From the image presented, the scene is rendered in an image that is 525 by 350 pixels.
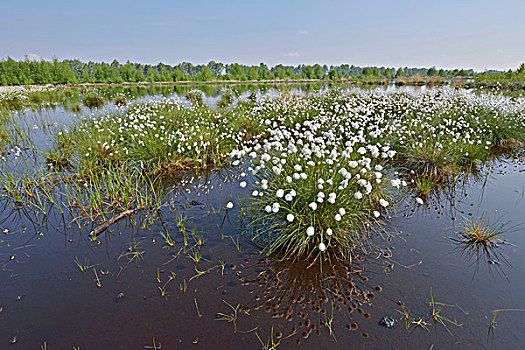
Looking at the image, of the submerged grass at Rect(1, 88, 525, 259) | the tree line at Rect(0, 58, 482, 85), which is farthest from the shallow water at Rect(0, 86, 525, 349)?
the tree line at Rect(0, 58, 482, 85)

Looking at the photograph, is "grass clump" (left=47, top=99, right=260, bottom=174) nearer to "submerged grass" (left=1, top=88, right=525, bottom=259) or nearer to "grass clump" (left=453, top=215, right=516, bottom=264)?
"submerged grass" (left=1, top=88, right=525, bottom=259)

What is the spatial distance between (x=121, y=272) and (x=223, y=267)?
1.50 metres

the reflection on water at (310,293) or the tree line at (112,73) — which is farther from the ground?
the tree line at (112,73)

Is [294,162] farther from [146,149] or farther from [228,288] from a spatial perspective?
[146,149]

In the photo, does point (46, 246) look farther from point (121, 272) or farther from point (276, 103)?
point (276, 103)

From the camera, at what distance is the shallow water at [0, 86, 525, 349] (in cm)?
280

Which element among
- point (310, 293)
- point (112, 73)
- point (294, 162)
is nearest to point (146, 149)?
point (294, 162)

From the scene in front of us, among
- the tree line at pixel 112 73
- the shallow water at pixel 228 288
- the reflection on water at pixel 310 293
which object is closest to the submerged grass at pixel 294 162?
the reflection on water at pixel 310 293

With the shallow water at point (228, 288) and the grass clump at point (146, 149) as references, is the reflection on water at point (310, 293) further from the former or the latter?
the grass clump at point (146, 149)

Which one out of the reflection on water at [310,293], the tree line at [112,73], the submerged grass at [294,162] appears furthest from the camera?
the tree line at [112,73]

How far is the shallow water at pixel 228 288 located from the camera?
110 inches

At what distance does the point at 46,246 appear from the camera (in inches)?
175

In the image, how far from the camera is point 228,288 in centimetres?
350

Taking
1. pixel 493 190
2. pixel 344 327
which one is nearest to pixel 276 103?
pixel 493 190
